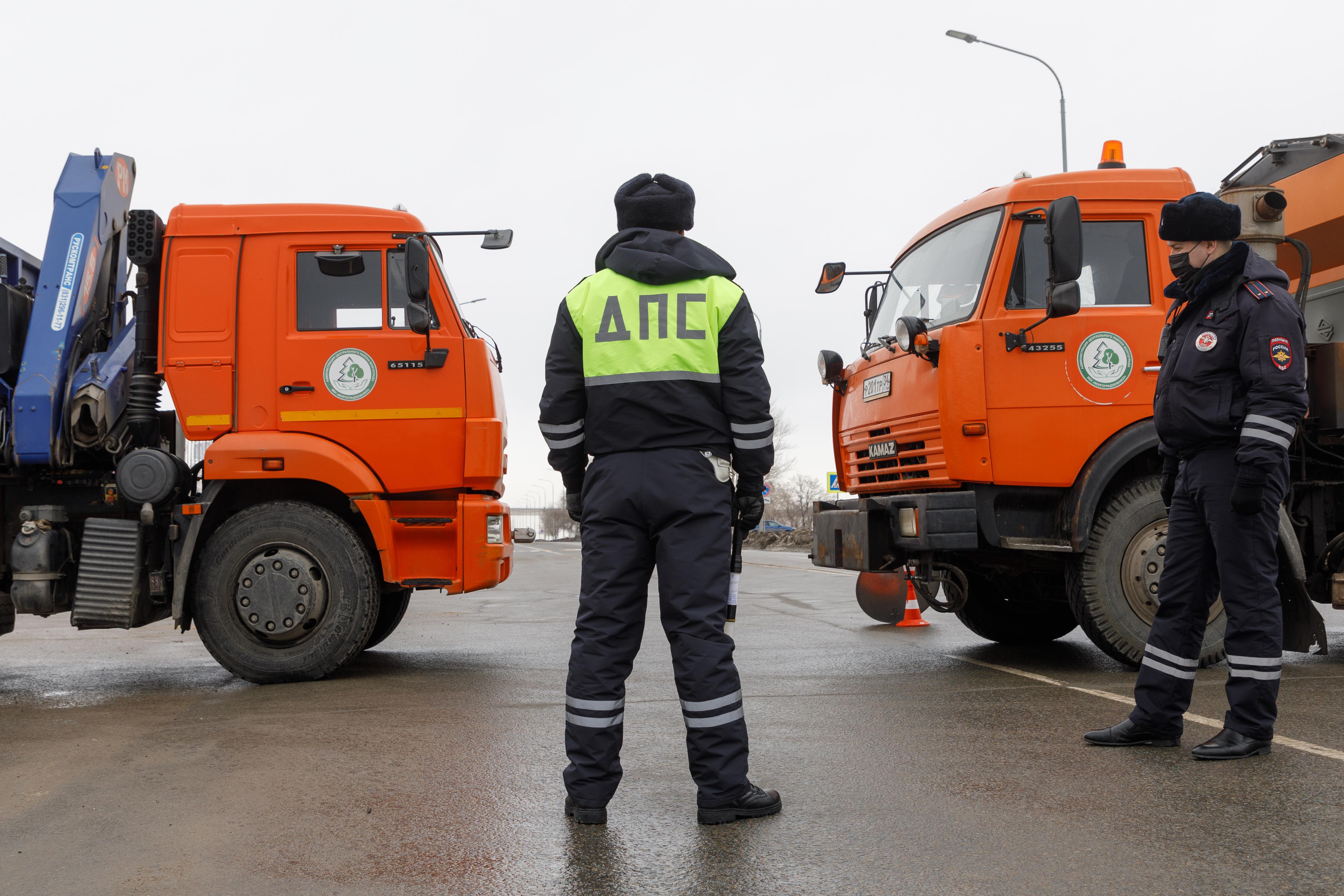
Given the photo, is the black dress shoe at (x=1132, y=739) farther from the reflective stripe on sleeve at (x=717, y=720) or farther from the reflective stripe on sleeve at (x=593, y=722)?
the reflective stripe on sleeve at (x=593, y=722)

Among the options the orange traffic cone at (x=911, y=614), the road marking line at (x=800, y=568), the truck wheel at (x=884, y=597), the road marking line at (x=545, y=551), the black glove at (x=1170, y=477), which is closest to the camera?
the black glove at (x=1170, y=477)

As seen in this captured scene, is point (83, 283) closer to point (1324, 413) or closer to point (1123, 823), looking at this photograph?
point (1123, 823)

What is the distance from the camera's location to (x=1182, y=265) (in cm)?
455

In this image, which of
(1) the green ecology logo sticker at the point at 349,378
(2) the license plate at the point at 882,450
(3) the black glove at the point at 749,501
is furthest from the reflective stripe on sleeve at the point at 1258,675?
(1) the green ecology logo sticker at the point at 349,378

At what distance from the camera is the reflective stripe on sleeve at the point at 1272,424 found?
13.5 feet

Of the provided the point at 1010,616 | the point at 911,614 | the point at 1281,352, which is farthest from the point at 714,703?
the point at 911,614

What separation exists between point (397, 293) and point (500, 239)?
0.75m

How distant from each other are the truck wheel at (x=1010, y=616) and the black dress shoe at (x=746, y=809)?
464cm

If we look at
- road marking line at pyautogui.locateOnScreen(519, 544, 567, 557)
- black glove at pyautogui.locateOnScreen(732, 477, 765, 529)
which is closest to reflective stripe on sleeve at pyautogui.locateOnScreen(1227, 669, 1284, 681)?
black glove at pyautogui.locateOnScreen(732, 477, 765, 529)

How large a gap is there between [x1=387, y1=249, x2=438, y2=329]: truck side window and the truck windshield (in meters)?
2.92

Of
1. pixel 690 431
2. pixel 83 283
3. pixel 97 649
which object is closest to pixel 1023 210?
pixel 690 431

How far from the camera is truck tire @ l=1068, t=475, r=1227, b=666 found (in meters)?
6.10

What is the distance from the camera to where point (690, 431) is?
11.8 ft

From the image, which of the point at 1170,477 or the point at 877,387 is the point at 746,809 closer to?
the point at 1170,477
